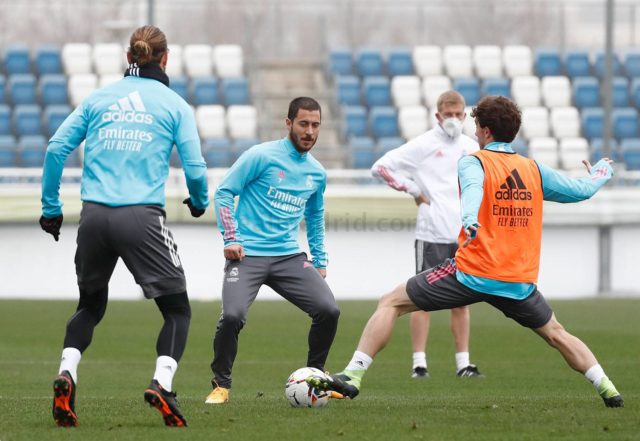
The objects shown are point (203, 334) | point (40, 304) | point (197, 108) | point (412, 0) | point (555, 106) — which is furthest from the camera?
point (412, 0)

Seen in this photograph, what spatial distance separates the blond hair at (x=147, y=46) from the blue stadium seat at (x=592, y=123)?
2146 cm

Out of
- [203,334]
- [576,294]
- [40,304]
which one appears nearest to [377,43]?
[576,294]

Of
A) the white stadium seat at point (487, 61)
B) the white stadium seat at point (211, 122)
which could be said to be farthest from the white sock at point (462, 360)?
the white stadium seat at point (487, 61)

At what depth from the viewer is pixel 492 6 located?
105ft

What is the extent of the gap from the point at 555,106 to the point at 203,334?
591 inches

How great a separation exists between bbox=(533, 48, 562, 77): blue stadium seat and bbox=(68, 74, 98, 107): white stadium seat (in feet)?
32.1

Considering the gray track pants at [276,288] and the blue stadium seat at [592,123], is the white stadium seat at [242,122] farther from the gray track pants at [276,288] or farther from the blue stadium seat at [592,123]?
the gray track pants at [276,288]

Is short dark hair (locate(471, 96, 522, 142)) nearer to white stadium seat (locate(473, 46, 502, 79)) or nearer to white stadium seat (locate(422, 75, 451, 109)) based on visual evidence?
white stadium seat (locate(422, 75, 451, 109))

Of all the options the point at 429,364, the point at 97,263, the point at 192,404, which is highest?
the point at 97,263

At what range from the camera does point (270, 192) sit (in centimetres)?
918

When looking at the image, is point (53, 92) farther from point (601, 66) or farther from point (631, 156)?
point (601, 66)

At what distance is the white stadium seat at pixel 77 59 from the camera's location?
2806 cm

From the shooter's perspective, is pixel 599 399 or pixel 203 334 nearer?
pixel 599 399

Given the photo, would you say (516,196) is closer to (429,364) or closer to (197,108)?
(429,364)
